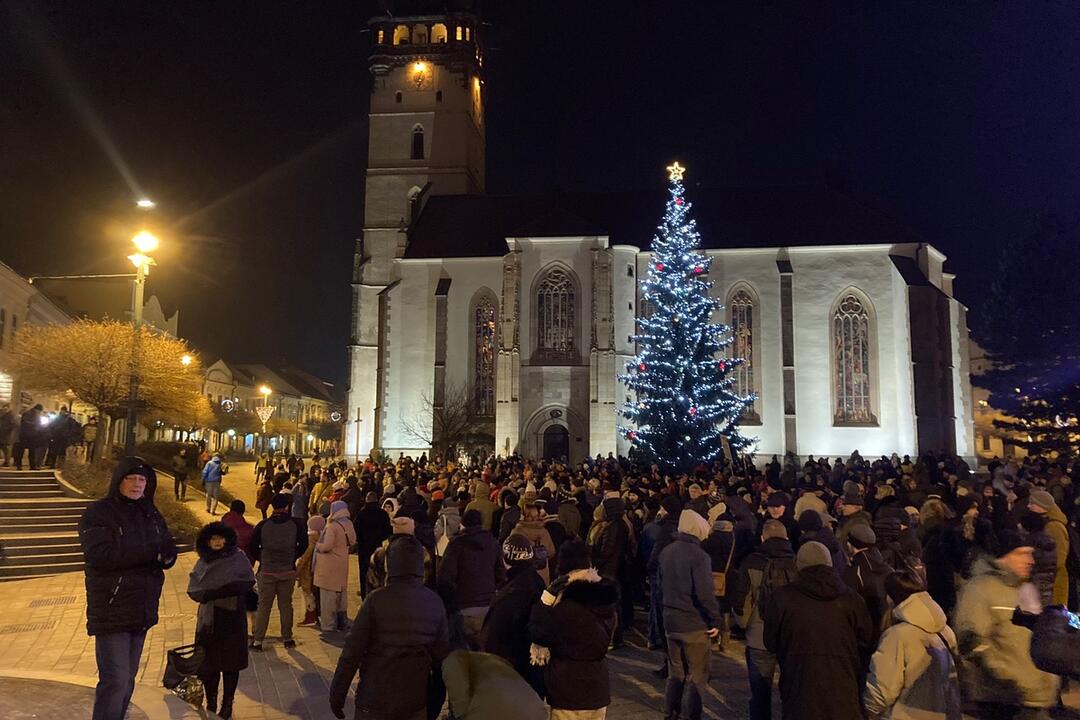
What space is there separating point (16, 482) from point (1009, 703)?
762 inches

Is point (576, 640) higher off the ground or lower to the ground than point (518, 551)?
lower

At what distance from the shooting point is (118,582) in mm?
5250

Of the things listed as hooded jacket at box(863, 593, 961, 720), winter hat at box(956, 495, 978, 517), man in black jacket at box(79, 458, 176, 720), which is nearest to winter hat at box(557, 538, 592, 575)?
hooded jacket at box(863, 593, 961, 720)

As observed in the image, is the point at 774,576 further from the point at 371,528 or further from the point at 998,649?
the point at 371,528

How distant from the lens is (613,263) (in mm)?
36031

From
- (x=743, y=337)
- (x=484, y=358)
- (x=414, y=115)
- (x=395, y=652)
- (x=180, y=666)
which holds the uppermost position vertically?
(x=414, y=115)

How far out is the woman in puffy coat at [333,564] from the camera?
366 inches

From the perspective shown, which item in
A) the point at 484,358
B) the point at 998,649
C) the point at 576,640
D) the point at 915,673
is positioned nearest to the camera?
the point at 915,673

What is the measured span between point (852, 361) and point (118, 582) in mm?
35583

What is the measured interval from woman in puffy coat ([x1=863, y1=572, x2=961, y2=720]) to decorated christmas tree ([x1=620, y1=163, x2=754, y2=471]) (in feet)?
75.8

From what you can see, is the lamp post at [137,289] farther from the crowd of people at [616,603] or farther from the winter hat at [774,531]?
the winter hat at [774,531]

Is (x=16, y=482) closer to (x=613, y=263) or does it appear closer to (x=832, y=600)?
(x=832, y=600)

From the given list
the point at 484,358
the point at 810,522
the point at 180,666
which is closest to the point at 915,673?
the point at 810,522

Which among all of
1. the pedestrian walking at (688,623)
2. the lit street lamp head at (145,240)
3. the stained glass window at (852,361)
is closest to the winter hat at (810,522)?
the pedestrian walking at (688,623)
